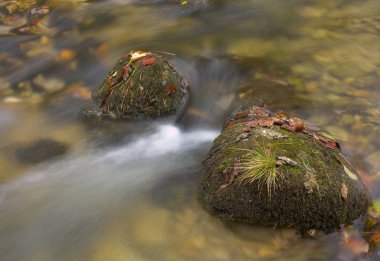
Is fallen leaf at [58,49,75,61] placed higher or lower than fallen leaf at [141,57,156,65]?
lower

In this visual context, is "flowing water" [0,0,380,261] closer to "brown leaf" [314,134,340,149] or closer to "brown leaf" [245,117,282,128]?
"brown leaf" [314,134,340,149]

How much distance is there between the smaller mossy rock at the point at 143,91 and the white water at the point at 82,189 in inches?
12.5

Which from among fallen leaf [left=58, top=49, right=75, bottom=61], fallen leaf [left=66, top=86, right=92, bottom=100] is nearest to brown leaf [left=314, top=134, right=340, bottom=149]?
fallen leaf [left=66, top=86, right=92, bottom=100]

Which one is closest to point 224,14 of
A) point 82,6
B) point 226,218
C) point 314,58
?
point 314,58

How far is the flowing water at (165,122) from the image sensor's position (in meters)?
3.94

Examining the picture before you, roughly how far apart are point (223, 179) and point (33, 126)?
3.36 meters

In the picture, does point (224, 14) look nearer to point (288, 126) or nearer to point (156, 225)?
point (288, 126)

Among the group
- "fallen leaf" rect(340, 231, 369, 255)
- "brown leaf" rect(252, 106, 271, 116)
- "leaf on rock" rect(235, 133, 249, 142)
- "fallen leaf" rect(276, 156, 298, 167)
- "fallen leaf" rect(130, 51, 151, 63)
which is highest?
"fallen leaf" rect(130, 51, 151, 63)

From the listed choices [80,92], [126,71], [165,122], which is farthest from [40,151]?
[165,122]

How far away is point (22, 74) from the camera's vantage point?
727cm

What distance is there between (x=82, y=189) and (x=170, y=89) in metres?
1.80

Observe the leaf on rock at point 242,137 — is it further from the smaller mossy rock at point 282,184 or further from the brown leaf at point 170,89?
the brown leaf at point 170,89

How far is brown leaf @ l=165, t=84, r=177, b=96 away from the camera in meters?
5.56

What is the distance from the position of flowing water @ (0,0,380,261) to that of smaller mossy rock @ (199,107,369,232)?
15 centimetres
